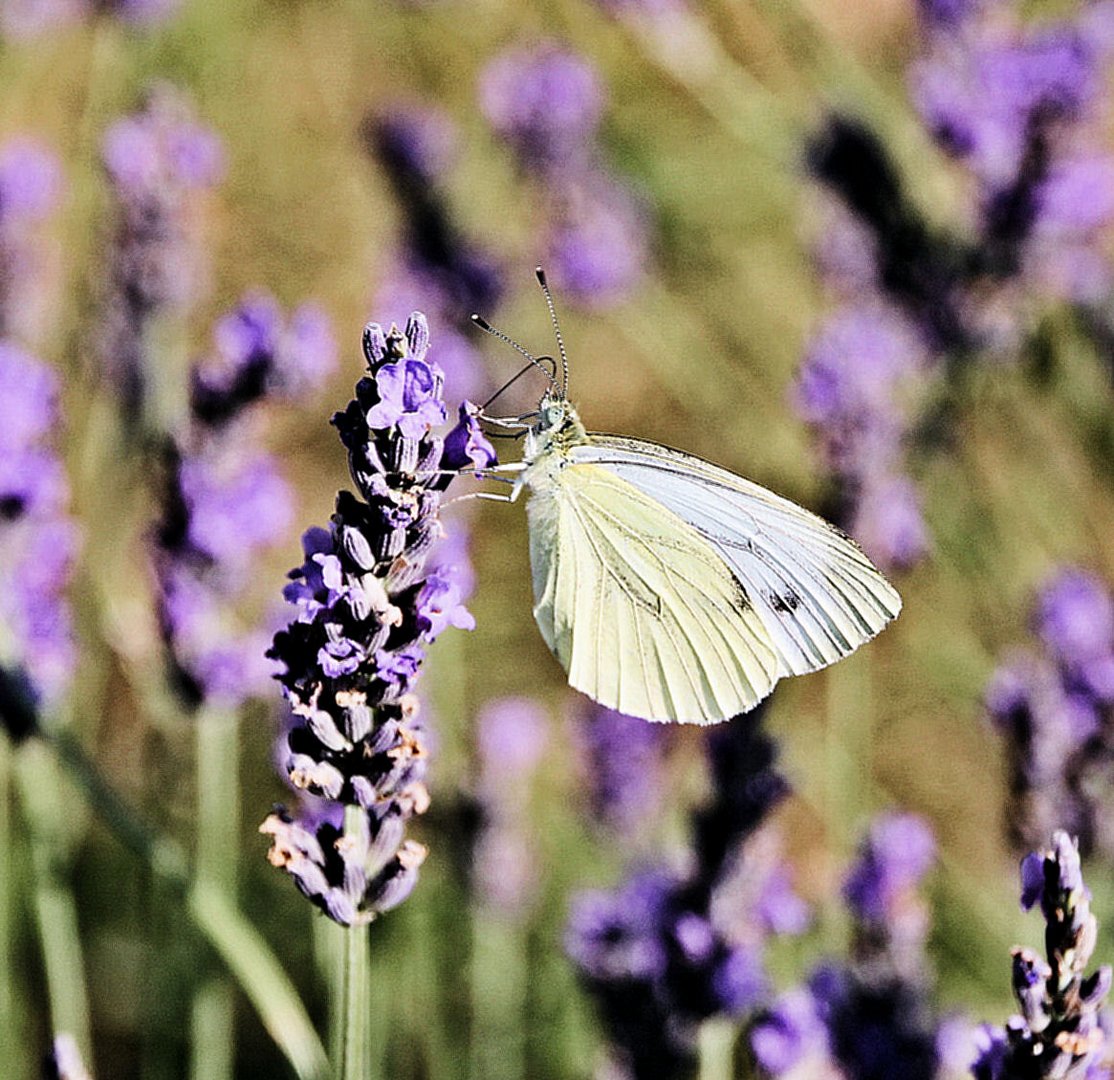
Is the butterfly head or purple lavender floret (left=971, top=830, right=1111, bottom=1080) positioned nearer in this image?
purple lavender floret (left=971, top=830, right=1111, bottom=1080)

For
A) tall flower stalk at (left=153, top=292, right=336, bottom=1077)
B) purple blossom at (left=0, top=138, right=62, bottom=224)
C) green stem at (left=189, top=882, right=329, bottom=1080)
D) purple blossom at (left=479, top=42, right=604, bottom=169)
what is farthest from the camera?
purple blossom at (left=479, top=42, right=604, bottom=169)

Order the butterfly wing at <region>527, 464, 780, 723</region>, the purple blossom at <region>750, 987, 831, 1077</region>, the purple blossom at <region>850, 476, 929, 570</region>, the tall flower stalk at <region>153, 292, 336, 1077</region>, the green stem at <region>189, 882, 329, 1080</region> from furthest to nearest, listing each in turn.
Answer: the purple blossom at <region>850, 476, 929, 570</region>
the butterfly wing at <region>527, 464, 780, 723</region>
the tall flower stalk at <region>153, 292, 336, 1077</region>
the purple blossom at <region>750, 987, 831, 1077</region>
the green stem at <region>189, 882, 329, 1080</region>

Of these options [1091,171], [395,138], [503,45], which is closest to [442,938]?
[395,138]

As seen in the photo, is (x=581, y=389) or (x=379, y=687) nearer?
(x=379, y=687)

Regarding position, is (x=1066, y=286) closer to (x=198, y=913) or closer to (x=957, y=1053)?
(x=957, y=1053)

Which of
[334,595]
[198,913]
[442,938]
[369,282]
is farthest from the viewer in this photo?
[369,282]

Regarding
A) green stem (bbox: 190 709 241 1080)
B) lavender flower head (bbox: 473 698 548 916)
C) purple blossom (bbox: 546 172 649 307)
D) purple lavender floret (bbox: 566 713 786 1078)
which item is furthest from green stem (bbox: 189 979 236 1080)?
purple blossom (bbox: 546 172 649 307)

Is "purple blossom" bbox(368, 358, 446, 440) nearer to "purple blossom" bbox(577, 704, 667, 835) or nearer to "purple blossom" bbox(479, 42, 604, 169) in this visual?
"purple blossom" bbox(577, 704, 667, 835)
